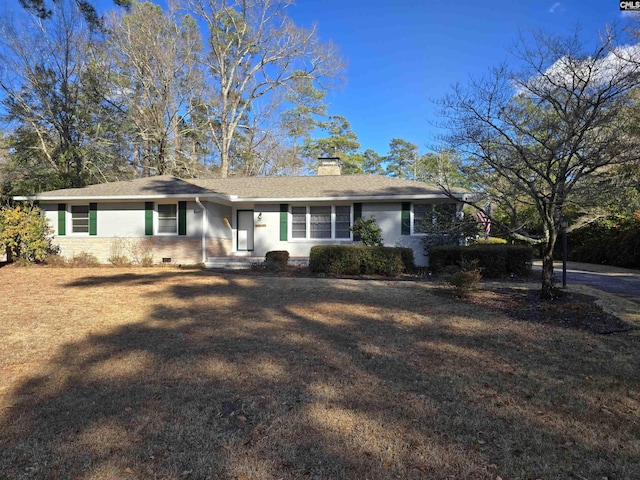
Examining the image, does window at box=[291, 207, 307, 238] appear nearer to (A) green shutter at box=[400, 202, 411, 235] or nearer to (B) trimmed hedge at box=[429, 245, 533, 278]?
(A) green shutter at box=[400, 202, 411, 235]

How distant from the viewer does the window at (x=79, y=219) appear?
14.8 metres

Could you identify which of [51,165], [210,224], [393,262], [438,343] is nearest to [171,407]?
[438,343]

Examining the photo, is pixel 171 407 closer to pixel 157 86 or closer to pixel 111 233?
pixel 111 233

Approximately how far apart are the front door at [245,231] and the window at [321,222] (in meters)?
1.82

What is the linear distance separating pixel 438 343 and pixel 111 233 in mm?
13263

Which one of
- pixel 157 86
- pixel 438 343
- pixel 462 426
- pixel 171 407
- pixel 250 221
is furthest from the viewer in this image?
pixel 157 86

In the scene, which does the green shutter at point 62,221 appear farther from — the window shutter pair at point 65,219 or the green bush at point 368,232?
the green bush at point 368,232

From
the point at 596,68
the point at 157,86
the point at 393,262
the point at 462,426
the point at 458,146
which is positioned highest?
the point at 157,86

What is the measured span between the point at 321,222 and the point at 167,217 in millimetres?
5540

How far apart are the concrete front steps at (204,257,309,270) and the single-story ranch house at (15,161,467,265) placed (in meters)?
0.15

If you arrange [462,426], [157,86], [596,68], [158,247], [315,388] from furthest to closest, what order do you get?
[157,86], [158,247], [596,68], [315,388], [462,426]

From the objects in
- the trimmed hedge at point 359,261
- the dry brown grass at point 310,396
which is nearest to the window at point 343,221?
the trimmed hedge at point 359,261

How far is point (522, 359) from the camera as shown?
14.1ft

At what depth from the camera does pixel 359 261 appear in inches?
440
